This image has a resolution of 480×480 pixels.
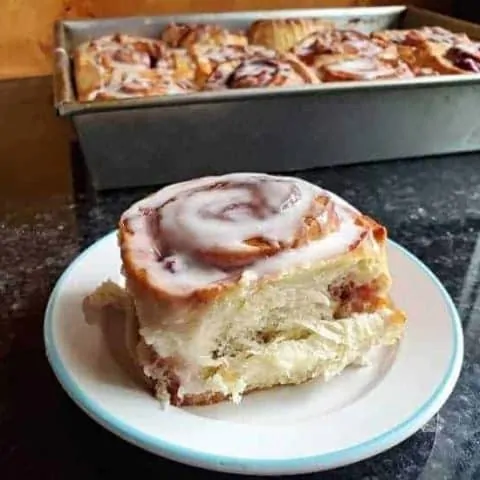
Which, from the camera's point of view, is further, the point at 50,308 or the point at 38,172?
the point at 38,172

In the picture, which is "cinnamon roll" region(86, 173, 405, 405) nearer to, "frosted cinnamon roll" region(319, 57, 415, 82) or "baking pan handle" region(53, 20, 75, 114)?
"baking pan handle" region(53, 20, 75, 114)

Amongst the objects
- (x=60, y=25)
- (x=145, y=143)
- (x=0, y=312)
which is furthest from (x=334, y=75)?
(x=0, y=312)

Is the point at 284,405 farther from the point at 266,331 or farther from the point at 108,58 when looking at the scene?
the point at 108,58

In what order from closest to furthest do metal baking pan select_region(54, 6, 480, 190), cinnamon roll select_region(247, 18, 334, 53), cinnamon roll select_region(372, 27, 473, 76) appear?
metal baking pan select_region(54, 6, 480, 190) < cinnamon roll select_region(372, 27, 473, 76) < cinnamon roll select_region(247, 18, 334, 53)

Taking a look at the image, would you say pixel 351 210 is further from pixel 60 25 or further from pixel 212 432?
pixel 60 25

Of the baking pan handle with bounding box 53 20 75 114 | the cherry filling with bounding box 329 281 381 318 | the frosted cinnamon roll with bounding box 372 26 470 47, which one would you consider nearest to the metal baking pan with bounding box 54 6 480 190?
the baking pan handle with bounding box 53 20 75 114

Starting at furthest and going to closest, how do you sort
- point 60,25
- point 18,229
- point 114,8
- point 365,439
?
point 114,8, point 60,25, point 18,229, point 365,439
